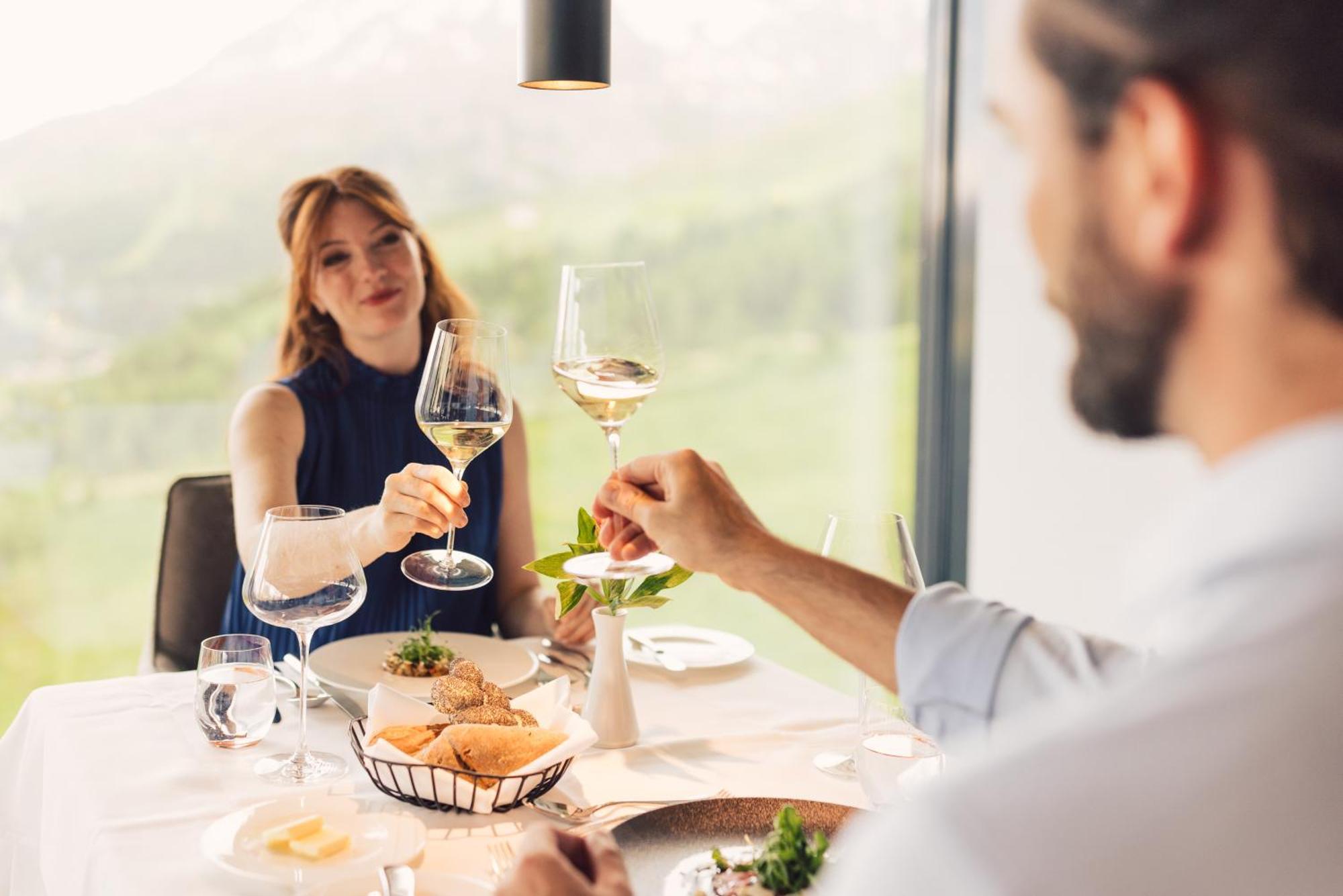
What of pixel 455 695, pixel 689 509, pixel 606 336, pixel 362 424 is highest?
pixel 606 336

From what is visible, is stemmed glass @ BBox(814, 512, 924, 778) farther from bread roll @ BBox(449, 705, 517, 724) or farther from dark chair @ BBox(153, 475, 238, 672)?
dark chair @ BBox(153, 475, 238, 672)

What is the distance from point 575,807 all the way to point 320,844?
26cm

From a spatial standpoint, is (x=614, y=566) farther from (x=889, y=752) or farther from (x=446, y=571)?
(x=889, y=752)

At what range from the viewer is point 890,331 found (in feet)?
12.4

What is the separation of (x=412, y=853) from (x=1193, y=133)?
2.77ft

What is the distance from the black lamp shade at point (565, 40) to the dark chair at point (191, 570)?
3.47 ft

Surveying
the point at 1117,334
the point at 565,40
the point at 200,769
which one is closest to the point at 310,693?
the point at 200,769

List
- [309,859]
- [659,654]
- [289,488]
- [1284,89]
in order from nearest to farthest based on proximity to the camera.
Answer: [1284,89], [309,859], [659,654], [289,488]

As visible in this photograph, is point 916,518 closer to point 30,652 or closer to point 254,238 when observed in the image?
point 254,238

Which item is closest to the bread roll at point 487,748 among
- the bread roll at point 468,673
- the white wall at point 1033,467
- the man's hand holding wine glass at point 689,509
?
the bread roll at point 468,673

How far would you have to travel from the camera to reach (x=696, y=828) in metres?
1.13

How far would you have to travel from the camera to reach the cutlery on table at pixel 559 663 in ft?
5.47

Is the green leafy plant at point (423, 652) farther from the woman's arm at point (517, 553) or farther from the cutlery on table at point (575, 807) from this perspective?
the woman's arm at point (517, 553)

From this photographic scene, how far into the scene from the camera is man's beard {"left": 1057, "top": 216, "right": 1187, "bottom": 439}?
59 centimetres
